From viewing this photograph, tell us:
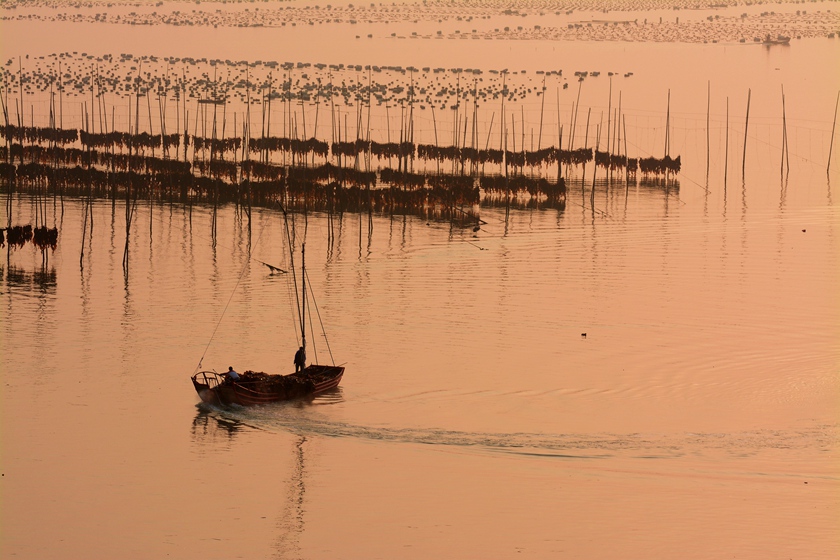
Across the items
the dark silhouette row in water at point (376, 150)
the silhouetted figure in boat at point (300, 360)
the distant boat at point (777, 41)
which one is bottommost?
the silhouetted figure in boat at point (300, 360)

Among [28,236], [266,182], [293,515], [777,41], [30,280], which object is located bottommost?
[293,515]

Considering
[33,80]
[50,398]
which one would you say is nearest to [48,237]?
[50,398]

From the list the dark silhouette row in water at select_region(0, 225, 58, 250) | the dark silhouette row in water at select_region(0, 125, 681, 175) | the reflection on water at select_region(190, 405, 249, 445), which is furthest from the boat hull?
the dark silhouette row in water at select_region(0, 125, 681, 175)

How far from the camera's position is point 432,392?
39219mm

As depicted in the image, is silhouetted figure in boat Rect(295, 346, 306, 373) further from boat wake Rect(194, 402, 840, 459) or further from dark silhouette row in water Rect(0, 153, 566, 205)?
dark silhouette row in water Rect(0, 153, 566, 205)

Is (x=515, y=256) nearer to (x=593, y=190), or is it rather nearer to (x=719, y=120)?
(x=593, y=190)

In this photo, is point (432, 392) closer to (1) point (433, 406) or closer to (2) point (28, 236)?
(1) point (433, 406)

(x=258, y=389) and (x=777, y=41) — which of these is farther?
(x=777, y=41)

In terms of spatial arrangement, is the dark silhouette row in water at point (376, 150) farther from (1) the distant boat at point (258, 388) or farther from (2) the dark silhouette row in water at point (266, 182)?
(1) the distant boat at point (258, 388)

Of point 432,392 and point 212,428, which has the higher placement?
point 432,392

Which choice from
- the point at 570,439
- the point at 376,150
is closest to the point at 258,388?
the point at 570,439

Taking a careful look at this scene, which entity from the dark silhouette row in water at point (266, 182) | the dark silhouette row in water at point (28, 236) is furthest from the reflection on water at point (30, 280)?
the dark silhouette row in water at point (266, 182)

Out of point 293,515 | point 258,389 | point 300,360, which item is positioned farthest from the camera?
point 300,360

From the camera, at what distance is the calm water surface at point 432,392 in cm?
2875
